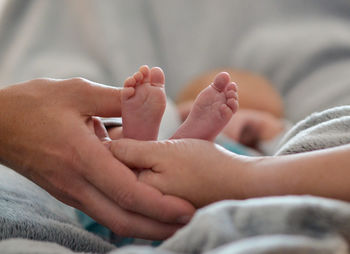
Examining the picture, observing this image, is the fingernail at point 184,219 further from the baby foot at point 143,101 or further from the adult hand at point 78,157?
→ the baby foot at point 143,101

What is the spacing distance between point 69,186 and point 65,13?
1.09 meters

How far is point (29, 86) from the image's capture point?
2.10 ft

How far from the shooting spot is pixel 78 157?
58cm

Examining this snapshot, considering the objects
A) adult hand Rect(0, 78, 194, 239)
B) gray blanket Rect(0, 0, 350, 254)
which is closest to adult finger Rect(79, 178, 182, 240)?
adult hand Rect(0, 78, 194, 239)

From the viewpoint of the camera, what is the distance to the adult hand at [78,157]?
546mm

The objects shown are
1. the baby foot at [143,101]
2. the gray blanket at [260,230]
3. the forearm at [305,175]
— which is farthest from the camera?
the baby foot at [143,101]

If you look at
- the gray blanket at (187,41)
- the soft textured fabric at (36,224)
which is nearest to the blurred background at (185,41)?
the gray blanket at (187,41)

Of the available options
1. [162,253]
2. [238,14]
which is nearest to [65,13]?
[238,14]


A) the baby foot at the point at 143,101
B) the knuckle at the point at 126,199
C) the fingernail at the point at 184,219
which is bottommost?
the fingernail at the point at 184,219

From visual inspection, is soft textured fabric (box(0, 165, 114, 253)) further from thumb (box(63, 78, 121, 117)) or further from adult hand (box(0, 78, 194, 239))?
thumb (box(63, 78, 121, 117))

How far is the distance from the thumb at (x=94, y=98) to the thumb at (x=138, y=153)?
0.06 m

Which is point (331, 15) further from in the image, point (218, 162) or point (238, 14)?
point (218, 162)

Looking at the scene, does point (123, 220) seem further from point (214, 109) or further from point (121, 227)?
point (214, 109)

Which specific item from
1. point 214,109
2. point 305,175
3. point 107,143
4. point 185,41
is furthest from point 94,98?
point 185,41
